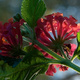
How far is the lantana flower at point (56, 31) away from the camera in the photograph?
22.7 inches

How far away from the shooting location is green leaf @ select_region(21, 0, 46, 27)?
22.7 inches

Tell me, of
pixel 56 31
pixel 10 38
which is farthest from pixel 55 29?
pixel 10 38

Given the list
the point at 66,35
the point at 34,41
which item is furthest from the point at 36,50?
the point at 66,35

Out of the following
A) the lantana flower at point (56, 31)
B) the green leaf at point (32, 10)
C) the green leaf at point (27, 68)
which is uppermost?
the green leaf at point (32, 10)

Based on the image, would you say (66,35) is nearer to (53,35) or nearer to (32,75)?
(53,35)

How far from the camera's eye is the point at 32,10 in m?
0.59

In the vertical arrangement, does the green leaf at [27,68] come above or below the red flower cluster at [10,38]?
below

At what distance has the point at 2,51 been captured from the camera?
0.58 meters

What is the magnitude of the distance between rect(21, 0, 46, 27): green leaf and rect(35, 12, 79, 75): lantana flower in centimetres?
2

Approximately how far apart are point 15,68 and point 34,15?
14cm

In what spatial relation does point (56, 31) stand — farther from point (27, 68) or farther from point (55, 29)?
point (27, 68)

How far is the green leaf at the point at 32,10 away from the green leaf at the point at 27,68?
0.08 metres

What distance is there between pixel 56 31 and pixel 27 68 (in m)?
0.15

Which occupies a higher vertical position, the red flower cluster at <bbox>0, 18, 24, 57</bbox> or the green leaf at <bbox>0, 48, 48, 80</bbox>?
the red flower cluster at <bbox>0, 18, 24, 57</bbox>
